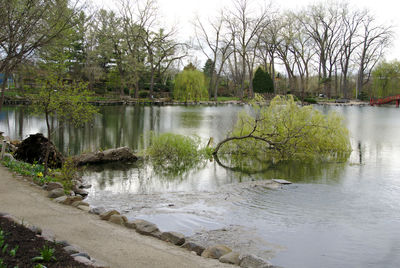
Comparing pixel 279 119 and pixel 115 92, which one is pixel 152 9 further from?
pixel 279 119

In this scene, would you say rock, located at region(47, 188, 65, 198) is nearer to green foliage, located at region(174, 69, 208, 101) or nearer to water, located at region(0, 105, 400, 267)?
water, located at region(0, 105, 400, 267)

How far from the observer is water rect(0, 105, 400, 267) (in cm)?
725

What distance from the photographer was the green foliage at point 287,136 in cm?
1664

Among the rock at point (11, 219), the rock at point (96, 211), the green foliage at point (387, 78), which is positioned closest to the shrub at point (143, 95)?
the green foliage at point (387, 78)

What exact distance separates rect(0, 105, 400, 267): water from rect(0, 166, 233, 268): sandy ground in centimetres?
141

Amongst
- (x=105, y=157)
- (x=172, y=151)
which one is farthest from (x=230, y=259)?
(x=172, y=151)

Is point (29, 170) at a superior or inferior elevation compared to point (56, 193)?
superior

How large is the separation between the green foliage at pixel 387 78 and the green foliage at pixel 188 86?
3482 cm

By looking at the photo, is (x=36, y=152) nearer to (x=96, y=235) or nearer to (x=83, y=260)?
(x=96, y=235)

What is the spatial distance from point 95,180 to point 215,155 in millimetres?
6571

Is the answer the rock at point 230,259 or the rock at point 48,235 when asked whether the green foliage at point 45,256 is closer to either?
the rock at point 48,235

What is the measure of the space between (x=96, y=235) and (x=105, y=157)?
9159 millimetres

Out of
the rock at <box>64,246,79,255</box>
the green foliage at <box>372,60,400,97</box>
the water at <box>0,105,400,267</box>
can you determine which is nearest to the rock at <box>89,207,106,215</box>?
the water at <box>0,105,400,267</box>

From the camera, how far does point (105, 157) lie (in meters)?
15.2
